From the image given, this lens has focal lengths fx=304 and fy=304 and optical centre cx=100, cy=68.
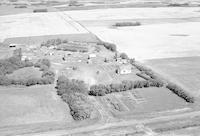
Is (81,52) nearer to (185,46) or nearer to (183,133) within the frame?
(185,46)

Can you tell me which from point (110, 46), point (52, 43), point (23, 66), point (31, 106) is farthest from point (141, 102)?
point (52, 43)

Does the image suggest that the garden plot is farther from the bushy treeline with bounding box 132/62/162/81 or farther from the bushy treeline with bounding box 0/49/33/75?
the bushy treeline with bounding box 132/62/162/81

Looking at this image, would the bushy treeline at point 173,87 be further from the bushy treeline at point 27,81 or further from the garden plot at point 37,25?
the garden plot at point 37,25

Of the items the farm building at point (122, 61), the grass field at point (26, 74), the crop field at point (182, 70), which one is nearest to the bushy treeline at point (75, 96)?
the grass field at point (26, 74)

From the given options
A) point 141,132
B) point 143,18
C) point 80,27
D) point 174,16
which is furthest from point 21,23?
point 141,132

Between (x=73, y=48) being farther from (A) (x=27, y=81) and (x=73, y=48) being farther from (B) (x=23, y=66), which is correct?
(A) (x=27, y=81)
